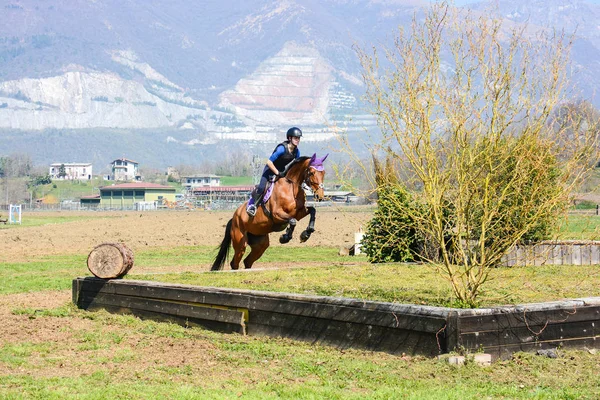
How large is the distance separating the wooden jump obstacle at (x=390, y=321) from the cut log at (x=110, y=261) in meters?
1.60

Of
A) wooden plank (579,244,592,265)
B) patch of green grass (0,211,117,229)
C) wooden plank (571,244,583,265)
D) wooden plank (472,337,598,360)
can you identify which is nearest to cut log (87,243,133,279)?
Answer: wooden plank (472,337,598,360)

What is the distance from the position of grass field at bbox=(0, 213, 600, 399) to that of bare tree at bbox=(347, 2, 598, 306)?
0.92 meters

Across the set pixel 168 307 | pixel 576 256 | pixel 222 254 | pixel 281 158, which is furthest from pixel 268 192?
pixel 576 256

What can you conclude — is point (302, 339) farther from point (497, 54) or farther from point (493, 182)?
point (497, 54)

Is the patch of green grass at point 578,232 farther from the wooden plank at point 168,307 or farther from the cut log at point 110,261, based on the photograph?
the cut log at point 110,261

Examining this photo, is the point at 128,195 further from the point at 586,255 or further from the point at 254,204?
the point at 586,255

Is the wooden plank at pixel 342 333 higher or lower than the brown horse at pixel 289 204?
lower

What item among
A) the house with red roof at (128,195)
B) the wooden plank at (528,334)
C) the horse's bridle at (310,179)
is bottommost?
the house with red roof at (128,195)

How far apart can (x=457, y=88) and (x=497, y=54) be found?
0.58 m

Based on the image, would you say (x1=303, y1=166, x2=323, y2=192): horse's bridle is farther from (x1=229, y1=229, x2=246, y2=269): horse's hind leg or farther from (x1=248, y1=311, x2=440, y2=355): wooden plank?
(x1=248, y1=311, x2=440, y2=355): wooden plank

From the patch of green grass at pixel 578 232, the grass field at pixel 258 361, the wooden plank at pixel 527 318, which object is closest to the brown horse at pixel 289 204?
the grass field at pixel 258 361

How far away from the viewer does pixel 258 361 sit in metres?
8.91

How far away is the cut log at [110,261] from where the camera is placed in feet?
42.7

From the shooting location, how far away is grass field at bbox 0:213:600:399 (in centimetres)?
746
